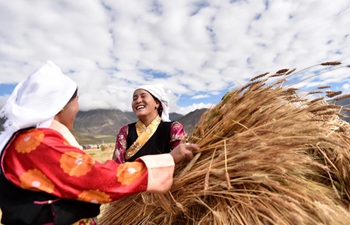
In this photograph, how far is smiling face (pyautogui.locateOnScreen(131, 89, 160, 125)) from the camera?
2.38m

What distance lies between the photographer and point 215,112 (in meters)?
1.62

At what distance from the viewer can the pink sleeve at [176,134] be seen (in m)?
2.19

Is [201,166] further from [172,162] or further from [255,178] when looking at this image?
[255,178]

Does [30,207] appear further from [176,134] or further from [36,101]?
[176,134]

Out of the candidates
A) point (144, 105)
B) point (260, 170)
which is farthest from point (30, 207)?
point (144, 105)

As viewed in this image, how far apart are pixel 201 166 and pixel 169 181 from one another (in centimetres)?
19

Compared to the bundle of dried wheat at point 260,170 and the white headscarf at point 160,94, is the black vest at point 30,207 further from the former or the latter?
the white headscarf at point 160,94

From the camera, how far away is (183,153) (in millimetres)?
1373

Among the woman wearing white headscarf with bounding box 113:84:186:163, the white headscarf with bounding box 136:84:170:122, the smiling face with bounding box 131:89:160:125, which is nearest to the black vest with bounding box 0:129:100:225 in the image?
the woman wearing white headscarf with bounding box 113:84:186:163

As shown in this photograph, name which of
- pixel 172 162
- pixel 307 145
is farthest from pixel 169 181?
pixel 307 145

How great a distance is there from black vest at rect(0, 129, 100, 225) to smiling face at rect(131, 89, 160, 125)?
1263 millimetres

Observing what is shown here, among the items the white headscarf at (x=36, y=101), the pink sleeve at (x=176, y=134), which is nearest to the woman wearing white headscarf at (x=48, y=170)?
the white headscarf at (x=36, y=101)

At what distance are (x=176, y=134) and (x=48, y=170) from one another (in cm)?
125

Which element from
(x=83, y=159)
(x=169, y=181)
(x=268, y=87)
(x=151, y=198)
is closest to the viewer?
(x=83, y=159)
